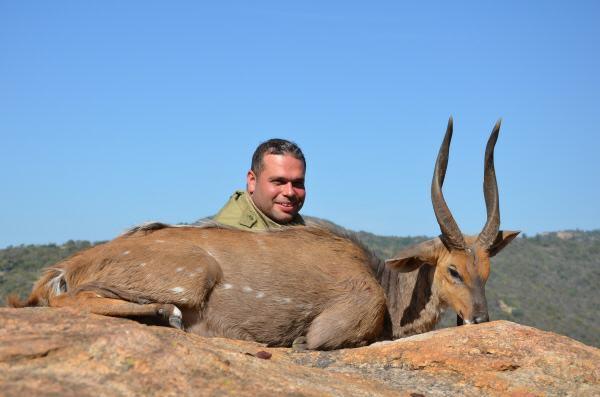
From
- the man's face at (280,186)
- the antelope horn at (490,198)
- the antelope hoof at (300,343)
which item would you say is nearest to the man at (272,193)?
the man's face at (280,186)

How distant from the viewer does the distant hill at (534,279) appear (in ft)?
93.5

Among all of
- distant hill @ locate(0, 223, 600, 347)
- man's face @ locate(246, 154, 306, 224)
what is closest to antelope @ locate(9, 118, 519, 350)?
man's face @ locate(246, 154, 306, 224)

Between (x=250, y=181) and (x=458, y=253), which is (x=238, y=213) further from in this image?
(x=458, y=253)

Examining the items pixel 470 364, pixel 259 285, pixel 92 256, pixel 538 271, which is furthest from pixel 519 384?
pixel 538 271

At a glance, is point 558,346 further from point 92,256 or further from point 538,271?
point 538,271

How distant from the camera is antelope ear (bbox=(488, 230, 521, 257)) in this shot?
763cm

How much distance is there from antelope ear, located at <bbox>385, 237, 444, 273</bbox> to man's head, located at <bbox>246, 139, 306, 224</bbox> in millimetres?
1177

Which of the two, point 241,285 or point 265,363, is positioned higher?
point 241,285

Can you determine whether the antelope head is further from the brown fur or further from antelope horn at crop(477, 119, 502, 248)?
the brown fur

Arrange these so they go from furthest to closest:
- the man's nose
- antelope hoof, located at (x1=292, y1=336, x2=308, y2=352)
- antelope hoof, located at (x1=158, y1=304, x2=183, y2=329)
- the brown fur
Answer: the man's nose → antelope hoof, located at (x1=292, y1=336, x2=308, y2=352) → the brown fur → antelope hoof, located at (x1=158, y1=304, x2=183, y2=329)

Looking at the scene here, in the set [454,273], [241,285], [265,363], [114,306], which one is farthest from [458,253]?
[114,306]

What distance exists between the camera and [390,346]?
5.65 meters

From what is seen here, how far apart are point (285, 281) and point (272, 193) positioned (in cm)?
119

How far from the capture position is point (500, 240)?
306 inches
